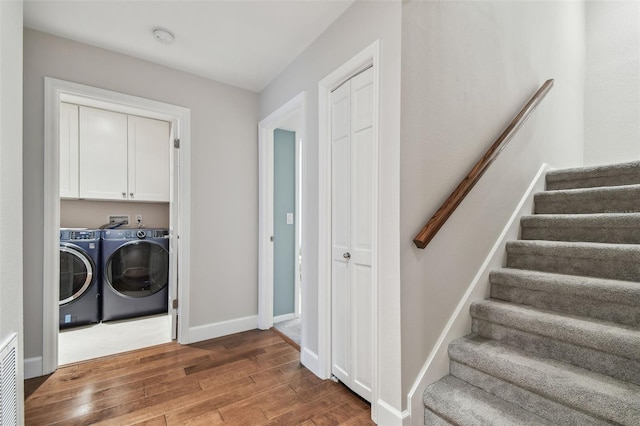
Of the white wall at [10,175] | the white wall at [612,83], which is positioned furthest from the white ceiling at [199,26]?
the white wall at [612,83]

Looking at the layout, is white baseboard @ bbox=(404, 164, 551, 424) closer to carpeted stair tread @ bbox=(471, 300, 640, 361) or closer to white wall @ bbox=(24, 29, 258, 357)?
carpeted stair tread @ bbox=(471, 300, 640, 361)

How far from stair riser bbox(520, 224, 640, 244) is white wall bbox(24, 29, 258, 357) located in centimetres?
243

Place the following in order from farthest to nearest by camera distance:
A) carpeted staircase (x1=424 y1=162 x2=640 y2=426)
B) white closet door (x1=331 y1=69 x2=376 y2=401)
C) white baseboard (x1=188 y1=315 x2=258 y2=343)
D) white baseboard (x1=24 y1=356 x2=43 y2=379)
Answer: white baseboard (x1=188 y1=315 x2=258 y2=343) → white baseboard (x1=24 y1=356 x2=43 y2=379) → white closet door (x1=331 y1=69 x2=376 y2=401) → carpeted staircase (x1=424 y1=162 x2=640 y2=426)

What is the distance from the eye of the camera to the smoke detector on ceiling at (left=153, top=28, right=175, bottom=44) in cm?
204

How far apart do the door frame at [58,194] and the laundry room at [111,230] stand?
0.46 m

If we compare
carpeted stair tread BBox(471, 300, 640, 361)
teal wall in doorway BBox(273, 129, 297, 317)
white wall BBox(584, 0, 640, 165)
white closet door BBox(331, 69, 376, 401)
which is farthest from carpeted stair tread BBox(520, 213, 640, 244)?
teal wall in doorway BBox(273, 129, 297, 317)

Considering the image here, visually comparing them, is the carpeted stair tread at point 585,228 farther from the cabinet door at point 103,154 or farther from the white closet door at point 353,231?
the cabinet door at point 103,154

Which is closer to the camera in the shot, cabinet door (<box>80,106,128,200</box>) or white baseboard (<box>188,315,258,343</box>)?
white baseboard (<box>188,315,258,343</box>)

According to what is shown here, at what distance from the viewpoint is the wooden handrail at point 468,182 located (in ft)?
4.65

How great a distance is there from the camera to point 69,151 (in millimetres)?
3094

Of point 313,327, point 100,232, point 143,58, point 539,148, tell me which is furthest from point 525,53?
point 100,232

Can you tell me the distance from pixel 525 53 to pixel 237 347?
133 inches

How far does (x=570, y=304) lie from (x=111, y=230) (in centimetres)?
400

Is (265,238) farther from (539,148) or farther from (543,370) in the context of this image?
(539,148)
